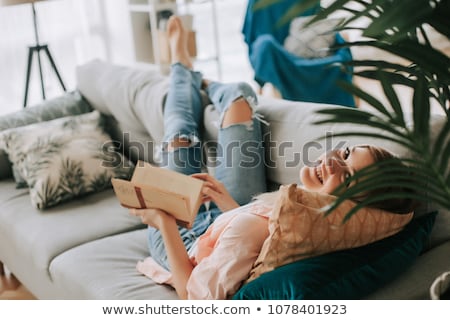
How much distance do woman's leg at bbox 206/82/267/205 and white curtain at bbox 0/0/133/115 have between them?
275 centimetres

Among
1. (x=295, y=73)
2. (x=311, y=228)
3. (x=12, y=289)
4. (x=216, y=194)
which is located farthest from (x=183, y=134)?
(x=295, y=73)

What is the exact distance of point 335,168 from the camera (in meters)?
1.56

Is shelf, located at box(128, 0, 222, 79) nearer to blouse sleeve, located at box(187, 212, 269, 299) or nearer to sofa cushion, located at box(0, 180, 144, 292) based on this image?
sofa cushion, located at box(0, 180, 144, 292)

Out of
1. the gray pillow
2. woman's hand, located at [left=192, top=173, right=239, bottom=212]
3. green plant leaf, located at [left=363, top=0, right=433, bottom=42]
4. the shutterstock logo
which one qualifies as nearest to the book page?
woman's hand, located at [left=192, top=173, right=239, bottom=212]

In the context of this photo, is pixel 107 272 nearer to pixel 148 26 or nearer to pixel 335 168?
pixel 335 168

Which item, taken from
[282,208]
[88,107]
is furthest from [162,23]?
[282,208]

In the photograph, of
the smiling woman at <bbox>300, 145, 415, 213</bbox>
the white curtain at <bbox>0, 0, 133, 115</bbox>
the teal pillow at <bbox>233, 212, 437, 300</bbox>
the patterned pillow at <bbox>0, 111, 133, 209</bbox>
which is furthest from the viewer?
the white curtain at <bbox>0, 0, 133, 115</bbox>

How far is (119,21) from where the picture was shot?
15.9 feet

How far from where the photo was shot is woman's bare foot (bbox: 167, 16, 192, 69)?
2.66 metres

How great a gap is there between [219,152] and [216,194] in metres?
0.30

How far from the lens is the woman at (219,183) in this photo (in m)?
1.55
